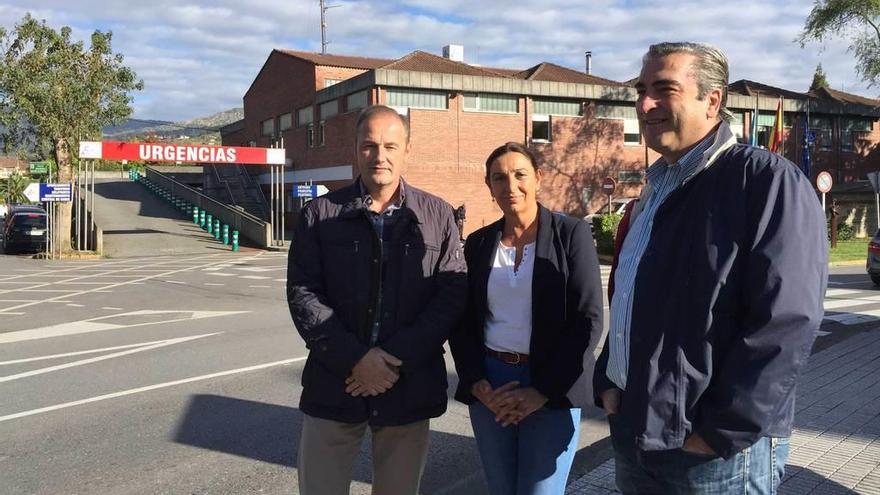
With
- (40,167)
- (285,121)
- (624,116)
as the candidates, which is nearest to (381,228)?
(40,167)

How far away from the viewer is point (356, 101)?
3294 cm

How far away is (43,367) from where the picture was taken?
7789mm

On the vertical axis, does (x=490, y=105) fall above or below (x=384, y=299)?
above

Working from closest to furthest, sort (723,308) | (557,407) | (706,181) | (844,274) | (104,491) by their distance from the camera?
(723,308) < (706,181) < (557,407) < (104,491) < (844,274)

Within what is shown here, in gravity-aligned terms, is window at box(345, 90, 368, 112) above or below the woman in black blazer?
above

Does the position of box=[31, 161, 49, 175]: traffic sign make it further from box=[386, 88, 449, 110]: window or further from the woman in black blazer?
the woman in black blazer

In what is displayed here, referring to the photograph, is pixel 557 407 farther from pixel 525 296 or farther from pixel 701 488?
pixel 701 488

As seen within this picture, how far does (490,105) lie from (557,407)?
31.8m

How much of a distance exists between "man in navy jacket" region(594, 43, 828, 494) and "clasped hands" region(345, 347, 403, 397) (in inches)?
35.8

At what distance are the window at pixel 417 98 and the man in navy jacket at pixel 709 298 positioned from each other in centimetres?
2980

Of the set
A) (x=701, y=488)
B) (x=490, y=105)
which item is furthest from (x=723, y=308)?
(x=490, y=105)

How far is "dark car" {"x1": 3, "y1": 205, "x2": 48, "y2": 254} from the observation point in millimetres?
28250

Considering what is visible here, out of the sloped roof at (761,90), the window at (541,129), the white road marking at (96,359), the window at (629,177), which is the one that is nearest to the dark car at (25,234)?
the window at (541,129)

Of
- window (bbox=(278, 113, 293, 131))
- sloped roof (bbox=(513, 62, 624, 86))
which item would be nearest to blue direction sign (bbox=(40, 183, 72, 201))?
window (bbox=(278, 113, 293, 131))
